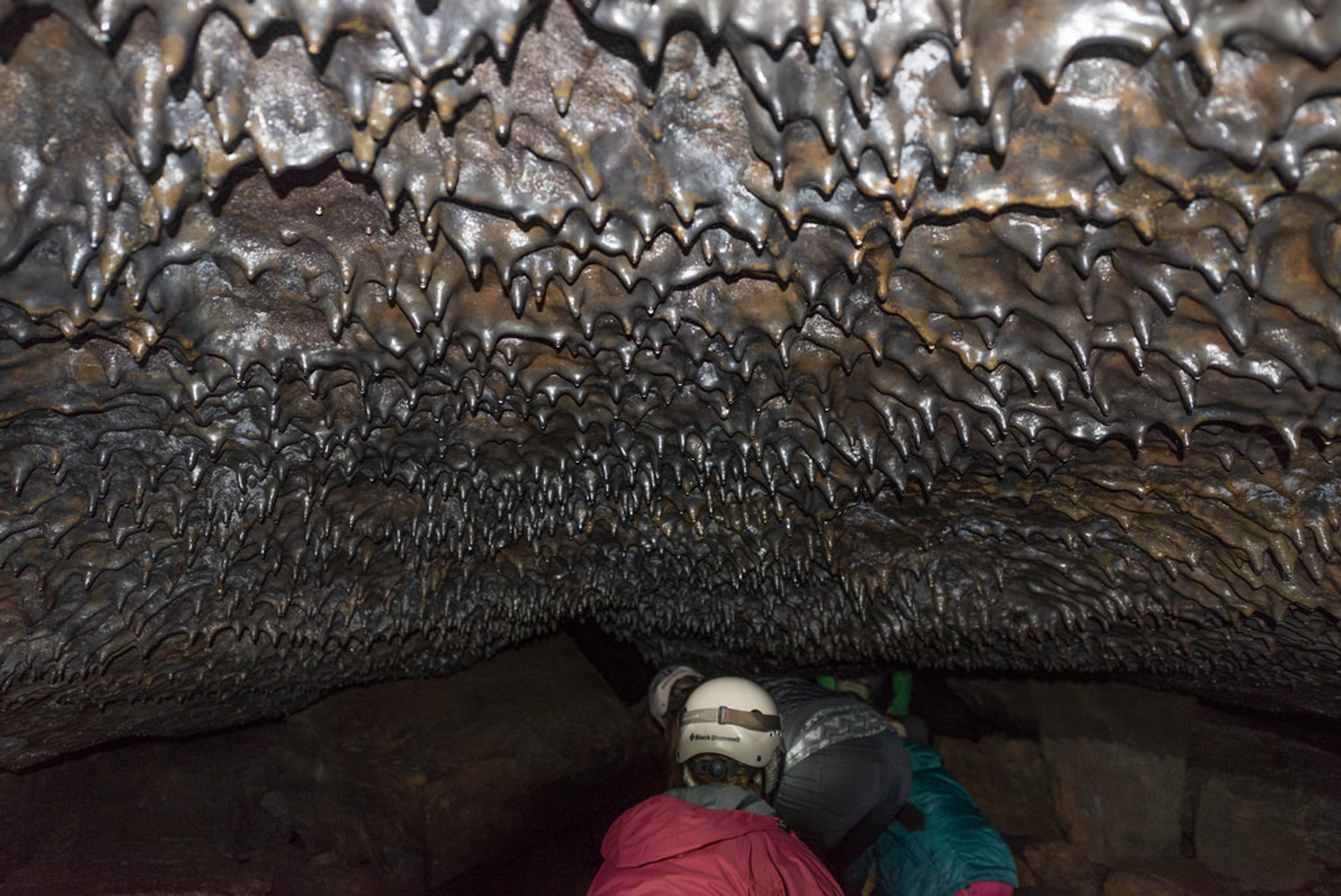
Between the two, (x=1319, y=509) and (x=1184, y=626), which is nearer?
(x=1319, y=509)

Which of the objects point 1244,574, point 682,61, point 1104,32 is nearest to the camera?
point 1104,32

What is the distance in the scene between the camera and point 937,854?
260 inches

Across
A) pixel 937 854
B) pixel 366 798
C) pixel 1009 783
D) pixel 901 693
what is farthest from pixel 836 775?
pixel 366 798

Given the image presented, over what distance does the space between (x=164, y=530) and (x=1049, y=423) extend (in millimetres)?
3552

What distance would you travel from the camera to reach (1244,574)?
3891 millimetres

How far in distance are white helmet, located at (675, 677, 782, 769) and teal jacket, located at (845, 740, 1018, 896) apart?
242cm

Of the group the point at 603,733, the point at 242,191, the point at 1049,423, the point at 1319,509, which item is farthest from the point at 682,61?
the point at 603,733

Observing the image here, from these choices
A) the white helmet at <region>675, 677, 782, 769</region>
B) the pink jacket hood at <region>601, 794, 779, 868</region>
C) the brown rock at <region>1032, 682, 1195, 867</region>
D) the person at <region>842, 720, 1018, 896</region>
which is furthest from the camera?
the brown rock at <region>1032, 682, 1195, 867</region>

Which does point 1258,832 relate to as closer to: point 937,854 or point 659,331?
point 937,854

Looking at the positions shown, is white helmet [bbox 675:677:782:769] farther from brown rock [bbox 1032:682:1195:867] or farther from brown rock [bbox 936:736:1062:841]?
brown rock [bbox 936:736:1062:841]

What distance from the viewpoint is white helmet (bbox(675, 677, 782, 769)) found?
4695 millimetres

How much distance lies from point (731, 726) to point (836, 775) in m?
1.50

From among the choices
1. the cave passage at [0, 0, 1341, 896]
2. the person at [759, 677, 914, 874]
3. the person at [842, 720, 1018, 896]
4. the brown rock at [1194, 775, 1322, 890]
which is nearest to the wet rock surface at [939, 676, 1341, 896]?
the brown rock at [1194, 775, 1322, 890]

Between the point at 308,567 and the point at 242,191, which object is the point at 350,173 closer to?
the point at 242,191
